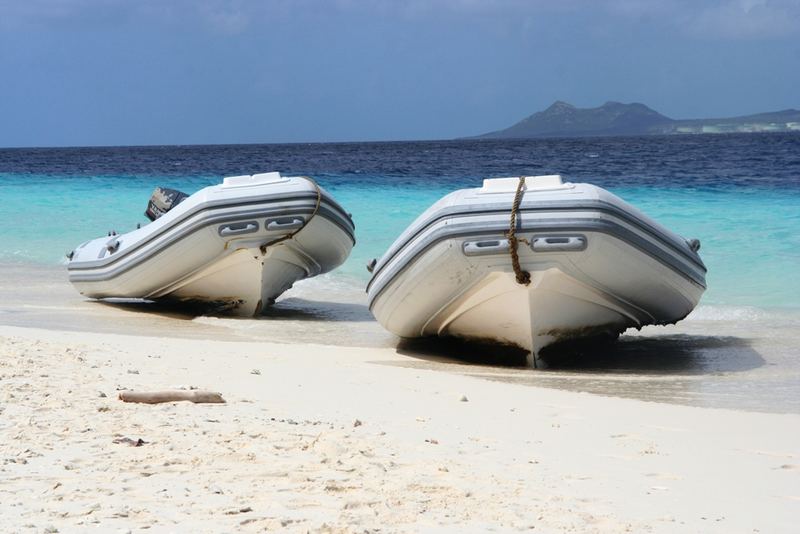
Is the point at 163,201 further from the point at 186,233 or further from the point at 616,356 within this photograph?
the point at 616,356

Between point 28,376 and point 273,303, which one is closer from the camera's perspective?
point 28,376

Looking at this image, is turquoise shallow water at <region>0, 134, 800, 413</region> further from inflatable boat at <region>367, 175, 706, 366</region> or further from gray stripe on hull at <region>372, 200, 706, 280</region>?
gray stripe on hull at <region>372, 200, 706, 280</region>

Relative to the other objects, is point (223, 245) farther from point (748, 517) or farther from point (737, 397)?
point (748, 517)

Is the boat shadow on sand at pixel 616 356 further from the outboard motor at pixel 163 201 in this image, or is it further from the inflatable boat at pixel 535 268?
the outboard motor at pixel 163 201

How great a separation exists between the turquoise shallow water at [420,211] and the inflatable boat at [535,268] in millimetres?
2993

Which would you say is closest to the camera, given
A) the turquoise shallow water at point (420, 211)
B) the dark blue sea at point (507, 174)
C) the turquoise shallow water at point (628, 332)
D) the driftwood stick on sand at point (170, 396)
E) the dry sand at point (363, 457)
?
the dry sand at point (363, 457)

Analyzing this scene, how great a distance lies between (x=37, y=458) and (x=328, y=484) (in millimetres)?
817

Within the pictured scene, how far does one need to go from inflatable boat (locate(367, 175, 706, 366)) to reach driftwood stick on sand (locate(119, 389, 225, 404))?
187 centimetres

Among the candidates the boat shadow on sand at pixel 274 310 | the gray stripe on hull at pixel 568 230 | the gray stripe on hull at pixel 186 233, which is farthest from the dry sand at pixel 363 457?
the boat shadow on sand at pixel 274 310

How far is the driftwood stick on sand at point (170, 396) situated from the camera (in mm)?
3992

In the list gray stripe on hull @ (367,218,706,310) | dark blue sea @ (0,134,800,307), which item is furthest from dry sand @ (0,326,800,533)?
dark blue sea @ (0,134,800,307)

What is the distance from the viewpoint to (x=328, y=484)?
2.95m

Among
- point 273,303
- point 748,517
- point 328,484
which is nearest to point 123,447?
point 328,484

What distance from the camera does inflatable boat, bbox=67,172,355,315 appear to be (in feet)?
24.3
